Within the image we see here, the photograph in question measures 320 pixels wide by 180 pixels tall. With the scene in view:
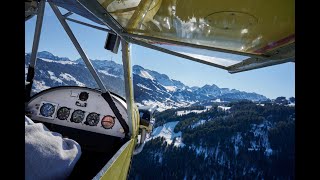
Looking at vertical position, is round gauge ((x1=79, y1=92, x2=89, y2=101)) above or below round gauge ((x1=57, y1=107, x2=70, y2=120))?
above

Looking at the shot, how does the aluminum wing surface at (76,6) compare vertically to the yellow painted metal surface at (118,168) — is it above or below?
above

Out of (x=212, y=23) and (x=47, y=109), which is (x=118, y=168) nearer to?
(x=212, y=23)

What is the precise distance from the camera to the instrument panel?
20.8 feet

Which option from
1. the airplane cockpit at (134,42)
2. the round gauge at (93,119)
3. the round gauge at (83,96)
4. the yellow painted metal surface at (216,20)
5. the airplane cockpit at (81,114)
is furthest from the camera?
the round gauge at (83,96)

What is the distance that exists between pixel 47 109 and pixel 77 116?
65cm

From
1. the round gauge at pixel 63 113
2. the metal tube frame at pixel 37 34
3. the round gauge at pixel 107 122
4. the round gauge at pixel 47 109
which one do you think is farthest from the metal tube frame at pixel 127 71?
the round gauge at pixel 47 109

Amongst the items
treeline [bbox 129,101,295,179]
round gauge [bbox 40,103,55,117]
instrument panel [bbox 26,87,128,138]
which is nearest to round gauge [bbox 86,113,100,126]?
instrument panel [bbox 26,87,128,138]

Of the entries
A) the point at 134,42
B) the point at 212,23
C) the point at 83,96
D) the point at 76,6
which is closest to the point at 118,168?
the point at 134,42

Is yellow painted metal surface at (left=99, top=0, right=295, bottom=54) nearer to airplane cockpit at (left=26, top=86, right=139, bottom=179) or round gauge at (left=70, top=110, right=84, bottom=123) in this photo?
airplane cockpit at (left=26, top=86, right=139, bottom=179)

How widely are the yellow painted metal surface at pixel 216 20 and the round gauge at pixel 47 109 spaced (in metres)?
3.49

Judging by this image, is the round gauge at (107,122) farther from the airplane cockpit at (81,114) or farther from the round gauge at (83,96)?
the round gauge at (83,96)

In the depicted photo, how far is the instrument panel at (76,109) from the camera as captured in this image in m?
6.33

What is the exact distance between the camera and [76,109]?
21.6 ft

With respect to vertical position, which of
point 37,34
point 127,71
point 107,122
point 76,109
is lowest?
point 107,122
